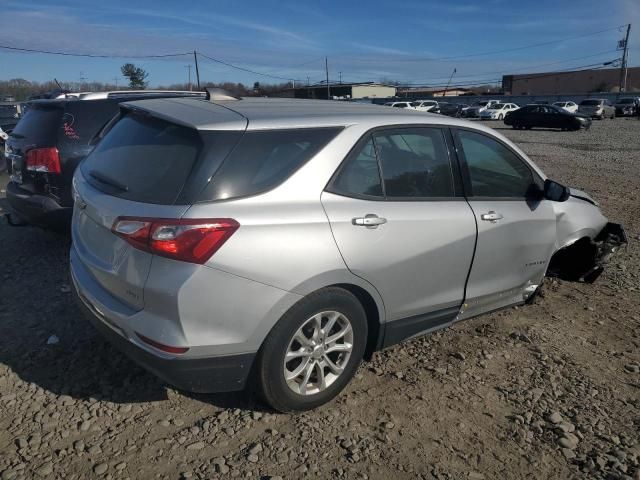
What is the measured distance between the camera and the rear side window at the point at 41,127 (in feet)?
16.4

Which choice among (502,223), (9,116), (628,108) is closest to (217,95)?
(502,223)

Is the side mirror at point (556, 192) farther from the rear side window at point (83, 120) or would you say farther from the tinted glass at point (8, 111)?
the tinted glass at point (8, 111)

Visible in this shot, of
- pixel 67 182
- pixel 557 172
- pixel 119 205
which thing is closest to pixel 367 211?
pixel 119 205

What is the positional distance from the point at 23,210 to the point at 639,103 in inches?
2020

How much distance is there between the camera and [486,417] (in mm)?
3043

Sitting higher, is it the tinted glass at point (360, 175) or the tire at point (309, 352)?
the tinted glass at point (360, 175)

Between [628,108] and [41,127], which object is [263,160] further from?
[628,108]

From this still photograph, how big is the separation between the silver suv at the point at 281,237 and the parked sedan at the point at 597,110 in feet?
143

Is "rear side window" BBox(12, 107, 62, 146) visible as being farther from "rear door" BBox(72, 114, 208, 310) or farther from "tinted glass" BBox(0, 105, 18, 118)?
"tinted glass" BBox(0, 105, 18, 118)

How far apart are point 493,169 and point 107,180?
8.34ft

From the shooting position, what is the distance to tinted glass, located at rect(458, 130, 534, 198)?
359 centimetres

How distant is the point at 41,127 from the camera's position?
510 centimetres

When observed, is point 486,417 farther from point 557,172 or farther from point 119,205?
point 557,172

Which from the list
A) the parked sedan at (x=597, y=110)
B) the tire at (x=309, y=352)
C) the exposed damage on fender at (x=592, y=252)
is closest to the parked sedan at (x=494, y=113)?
the parked sedan at (x=597, y=110)
